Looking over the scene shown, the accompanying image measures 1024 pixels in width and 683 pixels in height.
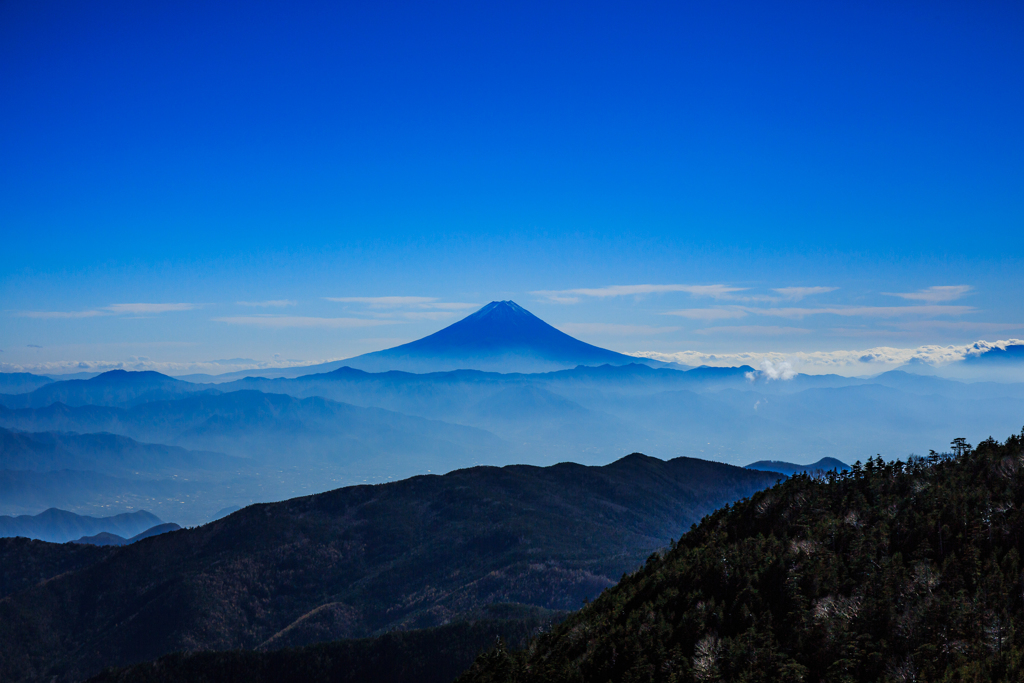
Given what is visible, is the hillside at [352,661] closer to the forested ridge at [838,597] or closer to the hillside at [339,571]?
the hillside at [339,571]

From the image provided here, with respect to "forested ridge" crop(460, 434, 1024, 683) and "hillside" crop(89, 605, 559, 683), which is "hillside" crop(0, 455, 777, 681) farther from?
"forested ridge" crop(460, 434, 1024, 683)

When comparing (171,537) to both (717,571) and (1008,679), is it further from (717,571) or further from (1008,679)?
(1008,679)

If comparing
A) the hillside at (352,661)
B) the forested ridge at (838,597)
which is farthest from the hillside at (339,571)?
the forested ridge at (838,597)

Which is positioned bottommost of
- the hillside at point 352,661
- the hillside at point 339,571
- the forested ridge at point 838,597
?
the hillside at point 339,571

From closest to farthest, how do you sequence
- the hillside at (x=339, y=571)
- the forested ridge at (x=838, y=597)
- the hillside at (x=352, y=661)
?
the forested ridge at (x=838, y=597), the hillside at (x=352, y=661), the hillside at (x=339, y=571)

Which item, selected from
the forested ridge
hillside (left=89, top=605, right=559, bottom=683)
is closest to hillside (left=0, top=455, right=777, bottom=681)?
hillside (left=89, top=605, right=559, bottom=683)

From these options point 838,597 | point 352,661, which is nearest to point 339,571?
point 352,661
